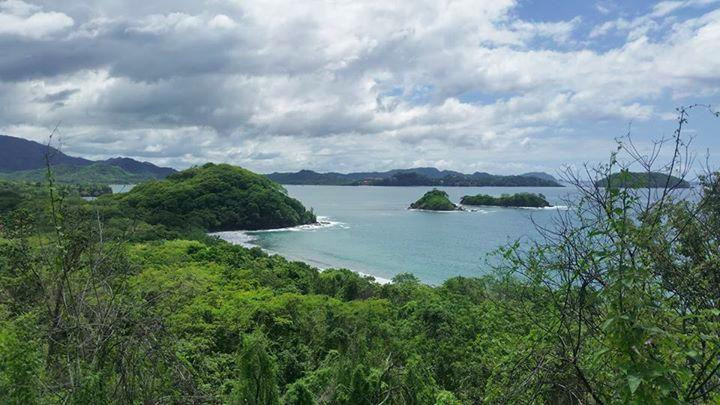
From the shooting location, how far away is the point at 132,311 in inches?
218

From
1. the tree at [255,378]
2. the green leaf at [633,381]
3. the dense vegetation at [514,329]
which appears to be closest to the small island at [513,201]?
the dense vegetation at [514,329]

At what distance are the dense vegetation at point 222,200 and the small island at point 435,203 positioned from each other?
3730 centimetres

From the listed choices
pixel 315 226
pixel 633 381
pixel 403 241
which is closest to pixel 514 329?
pixel 633 381

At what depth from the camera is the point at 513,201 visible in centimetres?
13438

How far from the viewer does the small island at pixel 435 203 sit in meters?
125

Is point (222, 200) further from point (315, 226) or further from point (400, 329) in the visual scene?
point (400, 329)

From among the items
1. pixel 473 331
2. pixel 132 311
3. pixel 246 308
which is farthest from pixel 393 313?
pixel 132 311

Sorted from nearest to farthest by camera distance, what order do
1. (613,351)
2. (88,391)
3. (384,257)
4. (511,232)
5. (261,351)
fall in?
(613,351) < (88,391) < (261,351) < (384,257) < (511,232)

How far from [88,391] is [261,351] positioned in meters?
2.76

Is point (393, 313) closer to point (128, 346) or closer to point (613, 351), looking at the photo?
point (128, 346)

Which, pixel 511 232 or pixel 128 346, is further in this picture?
pixel 511 232

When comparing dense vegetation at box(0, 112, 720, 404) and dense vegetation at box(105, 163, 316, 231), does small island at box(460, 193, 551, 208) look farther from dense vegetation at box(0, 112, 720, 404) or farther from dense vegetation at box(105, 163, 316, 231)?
dense vegetation at box(0, 112, 720, 404)

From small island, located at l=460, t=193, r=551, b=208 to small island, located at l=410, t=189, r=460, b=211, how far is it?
51.7 ft

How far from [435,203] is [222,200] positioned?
5595 cm
